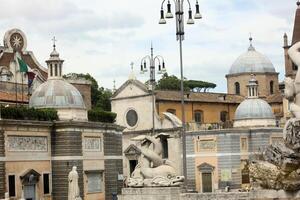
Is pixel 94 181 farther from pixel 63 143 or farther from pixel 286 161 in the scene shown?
pixel 286 161

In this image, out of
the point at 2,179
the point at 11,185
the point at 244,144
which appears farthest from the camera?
the point at 244,144

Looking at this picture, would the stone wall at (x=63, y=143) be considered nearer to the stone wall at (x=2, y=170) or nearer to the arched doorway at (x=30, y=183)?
the arched doorway at (x=30, y=183)

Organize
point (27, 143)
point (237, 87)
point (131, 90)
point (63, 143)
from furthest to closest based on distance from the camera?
1. point (237, 87)
2. point (131, 90)
3. point (63, 143)
4. point (27, 143)

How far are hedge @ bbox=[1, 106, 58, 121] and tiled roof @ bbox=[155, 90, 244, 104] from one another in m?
28.1

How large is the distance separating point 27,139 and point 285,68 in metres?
42.0

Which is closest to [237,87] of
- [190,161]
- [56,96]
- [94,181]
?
[190,161]

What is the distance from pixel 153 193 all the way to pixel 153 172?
1.02 m

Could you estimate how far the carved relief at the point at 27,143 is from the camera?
40859mm

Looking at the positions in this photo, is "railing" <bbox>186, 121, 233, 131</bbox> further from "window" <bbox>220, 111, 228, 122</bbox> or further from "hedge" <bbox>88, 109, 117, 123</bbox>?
"hedge" <bbox>88, 109, 117, 123</bbox>

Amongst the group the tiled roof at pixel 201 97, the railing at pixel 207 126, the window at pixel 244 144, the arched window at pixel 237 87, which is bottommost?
the window at pixel 244 144

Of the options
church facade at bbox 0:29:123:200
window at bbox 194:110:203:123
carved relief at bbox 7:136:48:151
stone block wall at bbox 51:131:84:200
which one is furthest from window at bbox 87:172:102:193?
window at bbox 194:110:203:123

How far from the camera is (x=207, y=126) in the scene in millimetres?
70750

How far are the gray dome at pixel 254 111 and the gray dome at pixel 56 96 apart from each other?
24.7 metres

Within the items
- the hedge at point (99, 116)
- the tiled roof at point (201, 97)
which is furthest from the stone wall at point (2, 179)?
the tiled roof at point (201, 97)
